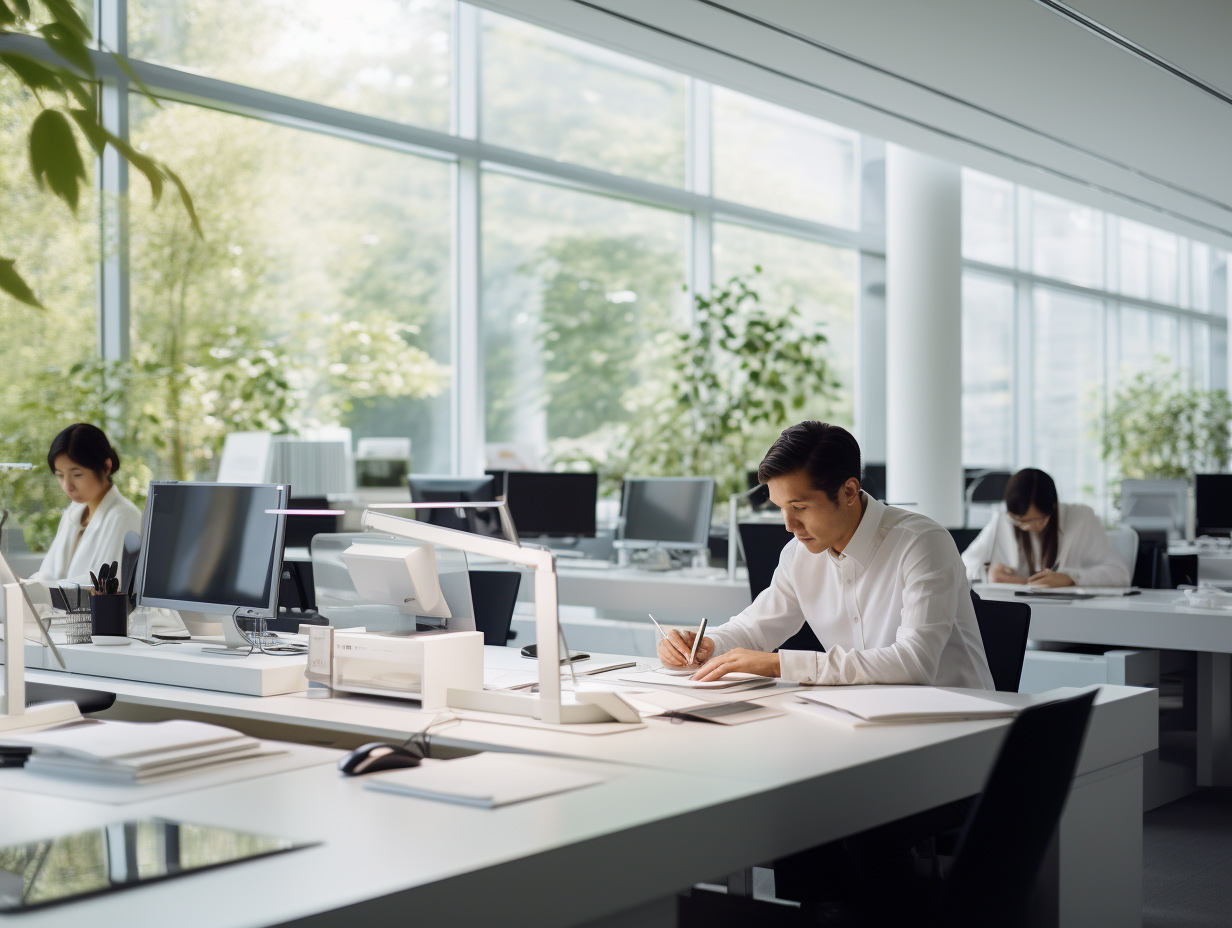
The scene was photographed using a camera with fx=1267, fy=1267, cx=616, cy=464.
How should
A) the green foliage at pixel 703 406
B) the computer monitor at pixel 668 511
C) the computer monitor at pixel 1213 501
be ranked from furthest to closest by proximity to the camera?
the green foliage at pixel 703 406 < the computer monitor at pixel 1213 501 < the computer monitor at pixel 668 511

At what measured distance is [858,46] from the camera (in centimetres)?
566

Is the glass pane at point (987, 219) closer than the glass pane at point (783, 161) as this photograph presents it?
No

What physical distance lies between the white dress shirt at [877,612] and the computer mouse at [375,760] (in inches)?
36.6

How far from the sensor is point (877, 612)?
9.31 ft

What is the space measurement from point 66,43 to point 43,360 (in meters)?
5.82

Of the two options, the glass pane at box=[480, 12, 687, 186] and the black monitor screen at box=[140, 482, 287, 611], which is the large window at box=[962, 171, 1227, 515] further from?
the black monitor screen at box=[140, 482, 287, 611]

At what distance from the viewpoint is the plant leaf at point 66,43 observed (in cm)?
80

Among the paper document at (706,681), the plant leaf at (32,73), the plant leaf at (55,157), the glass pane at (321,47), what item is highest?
the glass pane at (321,47)

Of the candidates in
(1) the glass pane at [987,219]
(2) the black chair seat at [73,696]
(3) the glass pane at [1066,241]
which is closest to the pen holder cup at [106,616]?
(2) the black chair seat at [73,696]

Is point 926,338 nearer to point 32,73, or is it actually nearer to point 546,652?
point 546,652

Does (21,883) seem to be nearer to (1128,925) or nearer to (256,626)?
(256,626)

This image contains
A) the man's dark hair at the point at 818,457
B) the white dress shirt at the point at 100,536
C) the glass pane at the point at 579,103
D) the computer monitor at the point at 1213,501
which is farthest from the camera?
the glass pane at the point at 579,103

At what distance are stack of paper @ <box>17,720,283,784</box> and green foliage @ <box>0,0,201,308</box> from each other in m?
1.30

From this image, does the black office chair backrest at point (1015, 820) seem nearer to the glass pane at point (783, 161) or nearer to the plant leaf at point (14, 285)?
the plant leaf at point (14, 285)
